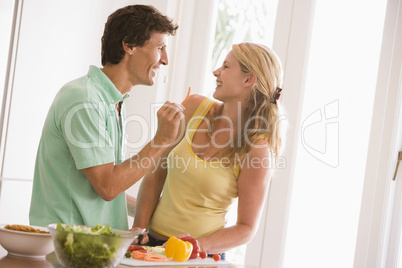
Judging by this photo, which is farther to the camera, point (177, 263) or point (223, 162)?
point (223, 162)

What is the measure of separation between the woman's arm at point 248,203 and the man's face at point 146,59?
0.48m

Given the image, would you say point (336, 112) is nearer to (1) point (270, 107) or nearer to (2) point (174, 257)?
(1) point (270, 107)

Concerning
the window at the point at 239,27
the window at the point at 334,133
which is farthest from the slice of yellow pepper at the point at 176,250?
the window at the point at 239,27

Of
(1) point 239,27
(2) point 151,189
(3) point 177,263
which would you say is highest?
(1) point 239,27

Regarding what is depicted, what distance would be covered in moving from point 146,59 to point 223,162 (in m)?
0.48

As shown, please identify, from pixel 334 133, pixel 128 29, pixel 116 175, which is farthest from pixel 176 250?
pixel 334 133

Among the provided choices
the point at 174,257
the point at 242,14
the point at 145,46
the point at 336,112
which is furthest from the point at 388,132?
the point at 174,257

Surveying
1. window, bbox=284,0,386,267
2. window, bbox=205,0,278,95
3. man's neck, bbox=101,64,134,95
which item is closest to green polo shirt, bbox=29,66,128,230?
man's neck, bbox=101,64,134,95

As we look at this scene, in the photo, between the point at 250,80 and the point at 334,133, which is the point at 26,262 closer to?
the point at 250,80

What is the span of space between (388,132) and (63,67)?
1.71 meters

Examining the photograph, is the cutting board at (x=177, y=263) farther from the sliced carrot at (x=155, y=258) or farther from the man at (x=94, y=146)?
the man at (x=94, y=146)

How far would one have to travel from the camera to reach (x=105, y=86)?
174cm

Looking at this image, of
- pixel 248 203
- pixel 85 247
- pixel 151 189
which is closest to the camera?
pixel 85 247

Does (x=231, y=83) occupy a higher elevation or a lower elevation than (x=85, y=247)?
higher
